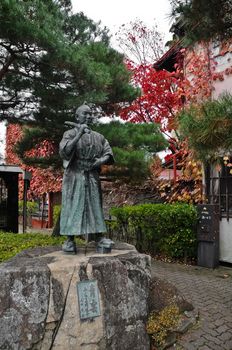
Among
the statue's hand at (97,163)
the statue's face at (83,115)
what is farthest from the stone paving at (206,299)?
the statue's face at (83,115)

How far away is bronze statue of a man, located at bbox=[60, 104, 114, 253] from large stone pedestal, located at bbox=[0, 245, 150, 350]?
0.45m

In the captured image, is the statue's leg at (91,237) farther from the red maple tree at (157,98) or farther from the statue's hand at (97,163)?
the red maple tree at (157,98)

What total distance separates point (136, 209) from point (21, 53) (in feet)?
19.4

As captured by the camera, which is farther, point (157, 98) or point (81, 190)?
point (157, 98)

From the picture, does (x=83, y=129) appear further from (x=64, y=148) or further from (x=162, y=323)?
(x=162, y=323)

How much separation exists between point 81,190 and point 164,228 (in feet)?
17.5

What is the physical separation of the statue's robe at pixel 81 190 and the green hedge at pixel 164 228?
4898 millimetres

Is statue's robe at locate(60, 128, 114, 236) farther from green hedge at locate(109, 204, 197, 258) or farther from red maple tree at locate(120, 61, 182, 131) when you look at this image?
red maple tree at locate(120, 61, 182, 131)

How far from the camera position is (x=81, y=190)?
479cm

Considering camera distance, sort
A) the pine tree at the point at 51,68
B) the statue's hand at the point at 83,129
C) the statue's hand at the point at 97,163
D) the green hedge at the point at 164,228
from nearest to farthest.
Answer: the statue's hand at the point at 83,129
the statue's hand at the point at 97,163
the pine tree at the point at 51,68
the green hedge at the point at 164,228

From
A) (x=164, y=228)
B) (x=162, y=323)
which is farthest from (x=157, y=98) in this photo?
(x=162, y=323)

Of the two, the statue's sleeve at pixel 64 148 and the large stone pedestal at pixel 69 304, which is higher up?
the statue's sleeve at pixel 64 148

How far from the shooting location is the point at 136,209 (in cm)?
1066

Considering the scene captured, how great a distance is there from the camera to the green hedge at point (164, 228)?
9266 millimetres
